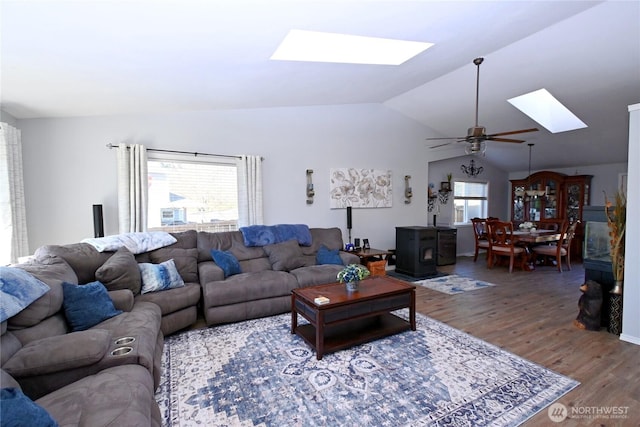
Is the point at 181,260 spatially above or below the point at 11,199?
below

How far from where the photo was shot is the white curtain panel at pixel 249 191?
440 centimetres

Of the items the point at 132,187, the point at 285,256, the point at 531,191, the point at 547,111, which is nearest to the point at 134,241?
the point at 132,187

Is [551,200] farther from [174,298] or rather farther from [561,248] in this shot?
[174,298]

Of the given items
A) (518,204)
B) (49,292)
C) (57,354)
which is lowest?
(57,354)

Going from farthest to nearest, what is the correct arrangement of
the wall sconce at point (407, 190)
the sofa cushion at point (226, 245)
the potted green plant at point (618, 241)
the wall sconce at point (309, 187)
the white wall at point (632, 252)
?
the wall sconce at point (407, 190)
the wall sconce at point (309, 187)
the sofa cushion at point (226, 245)
the potted green plant at point (618, 241)
the white wall at point (632, 252)

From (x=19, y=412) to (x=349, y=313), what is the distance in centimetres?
209

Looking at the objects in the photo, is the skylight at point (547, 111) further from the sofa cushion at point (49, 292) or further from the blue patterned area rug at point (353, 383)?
the sofa cushion at point (49, 292)

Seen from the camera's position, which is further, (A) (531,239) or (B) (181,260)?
(A) (531,239)

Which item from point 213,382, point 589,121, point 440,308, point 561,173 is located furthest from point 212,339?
point 561,173

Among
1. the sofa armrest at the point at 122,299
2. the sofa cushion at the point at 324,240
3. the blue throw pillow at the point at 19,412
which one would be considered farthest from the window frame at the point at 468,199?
the blue throw pillow at the point at 19,412

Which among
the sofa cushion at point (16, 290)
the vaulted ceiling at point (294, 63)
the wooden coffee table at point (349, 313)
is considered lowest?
the wooden coffee table at point (349, 313)

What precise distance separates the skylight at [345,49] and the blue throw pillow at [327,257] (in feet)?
8.08

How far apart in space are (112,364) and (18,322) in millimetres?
647

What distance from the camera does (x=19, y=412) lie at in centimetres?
A: 98
